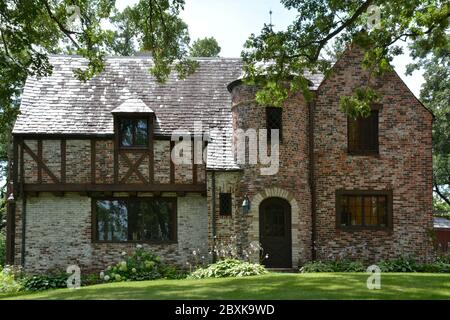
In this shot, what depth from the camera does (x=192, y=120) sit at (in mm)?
21875

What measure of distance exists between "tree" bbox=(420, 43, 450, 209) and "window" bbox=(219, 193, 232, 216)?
64.5 feet

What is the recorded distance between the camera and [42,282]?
747 inches

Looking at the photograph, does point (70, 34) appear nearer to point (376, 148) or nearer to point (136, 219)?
point (136, 219)

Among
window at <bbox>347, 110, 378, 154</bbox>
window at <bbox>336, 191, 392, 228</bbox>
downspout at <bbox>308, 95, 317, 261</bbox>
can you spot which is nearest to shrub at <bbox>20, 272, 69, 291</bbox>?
downspout at <bbox>308, 95, 317, 261</bbox>

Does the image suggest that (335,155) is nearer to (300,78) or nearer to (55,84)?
(300,78)

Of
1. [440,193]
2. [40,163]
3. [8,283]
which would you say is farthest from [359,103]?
[440,193]

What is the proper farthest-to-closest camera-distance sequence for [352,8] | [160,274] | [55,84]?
1. [55,84]
2. [160,274]
3. [352,8]

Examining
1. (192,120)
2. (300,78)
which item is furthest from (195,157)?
(300,78)

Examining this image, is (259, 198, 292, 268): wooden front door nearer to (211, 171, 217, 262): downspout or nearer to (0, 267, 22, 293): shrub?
(211, 171, 217, 262): downspout

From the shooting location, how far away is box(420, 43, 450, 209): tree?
35625 millimetres

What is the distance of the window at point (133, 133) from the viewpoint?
2119cm

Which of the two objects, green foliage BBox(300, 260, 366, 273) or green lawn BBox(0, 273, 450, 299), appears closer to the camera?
green lawn BBox(0, 273, 450, 299)

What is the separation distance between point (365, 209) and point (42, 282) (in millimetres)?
11118

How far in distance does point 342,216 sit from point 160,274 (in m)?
6.62
